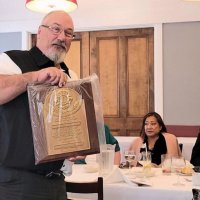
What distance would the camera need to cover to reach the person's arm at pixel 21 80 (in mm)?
1198

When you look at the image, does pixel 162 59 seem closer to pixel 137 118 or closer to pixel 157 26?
pixel 157 26

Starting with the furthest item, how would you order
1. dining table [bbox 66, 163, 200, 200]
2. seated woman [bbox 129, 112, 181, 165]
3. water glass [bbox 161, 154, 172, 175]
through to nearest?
seated woman [bbox 129, 112, 181, 165] → water glass [bbox 161, 154, 172, 175] → dining table [bbox 66, 163, 200, 200]

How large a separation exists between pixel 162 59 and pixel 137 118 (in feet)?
2.54

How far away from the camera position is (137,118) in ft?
14.1

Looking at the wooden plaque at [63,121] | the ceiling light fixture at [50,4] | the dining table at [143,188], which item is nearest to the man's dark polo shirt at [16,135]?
the wooden plaque at [63,121]

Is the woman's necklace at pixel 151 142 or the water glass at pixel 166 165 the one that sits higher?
the woman's necklace at pixel 151 142

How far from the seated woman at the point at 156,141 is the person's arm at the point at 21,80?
7.33ft

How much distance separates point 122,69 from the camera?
4352 millimetres

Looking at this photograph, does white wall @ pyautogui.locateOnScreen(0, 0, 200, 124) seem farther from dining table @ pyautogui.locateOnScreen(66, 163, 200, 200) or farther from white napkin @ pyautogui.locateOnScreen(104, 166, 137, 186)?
white napkin @ pyautogui.locateOnScreen(104, 166, 137, 186)

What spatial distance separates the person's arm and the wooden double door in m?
3.14

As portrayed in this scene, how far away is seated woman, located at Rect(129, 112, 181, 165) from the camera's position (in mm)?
3346

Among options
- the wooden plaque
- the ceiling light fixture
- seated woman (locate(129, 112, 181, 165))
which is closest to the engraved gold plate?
the wooden plaque

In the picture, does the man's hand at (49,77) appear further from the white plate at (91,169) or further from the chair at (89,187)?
the white plate at (91,169)

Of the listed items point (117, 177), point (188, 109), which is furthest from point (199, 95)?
point (117, 177)
